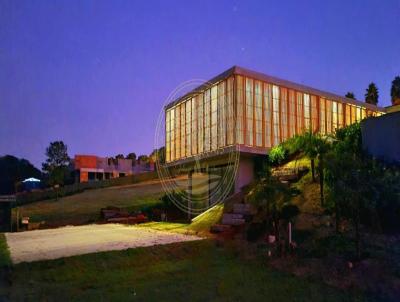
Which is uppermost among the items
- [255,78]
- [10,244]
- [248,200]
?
[255,78]

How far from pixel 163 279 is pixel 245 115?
9.56m

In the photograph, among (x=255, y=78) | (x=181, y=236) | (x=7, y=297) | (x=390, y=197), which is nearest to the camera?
(x=7, y=297)

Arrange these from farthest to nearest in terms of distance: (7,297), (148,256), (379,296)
Result: 1. (148,256)
2. (7,297)
3. (379,296)

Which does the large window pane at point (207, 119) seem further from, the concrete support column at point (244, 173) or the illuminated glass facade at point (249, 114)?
the concrete support column at point (244, 173)

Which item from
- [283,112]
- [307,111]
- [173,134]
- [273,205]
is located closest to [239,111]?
[283,112]

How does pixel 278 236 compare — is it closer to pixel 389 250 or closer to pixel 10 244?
pixel 389 250

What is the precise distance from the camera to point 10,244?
42.6ft

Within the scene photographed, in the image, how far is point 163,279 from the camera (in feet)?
24.6

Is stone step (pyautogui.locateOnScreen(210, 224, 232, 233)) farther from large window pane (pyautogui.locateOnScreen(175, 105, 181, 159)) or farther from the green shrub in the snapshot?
large window pane (pyautogui.locateOnScreen(175, 105, 181, 159))

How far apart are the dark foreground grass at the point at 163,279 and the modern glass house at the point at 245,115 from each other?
7.02 metres

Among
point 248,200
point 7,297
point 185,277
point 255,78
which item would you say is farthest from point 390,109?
point 7,297

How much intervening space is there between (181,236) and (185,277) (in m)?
4.79

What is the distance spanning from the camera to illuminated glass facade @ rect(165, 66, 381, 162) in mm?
15930

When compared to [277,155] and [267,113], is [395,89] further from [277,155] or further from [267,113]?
[277,155]
